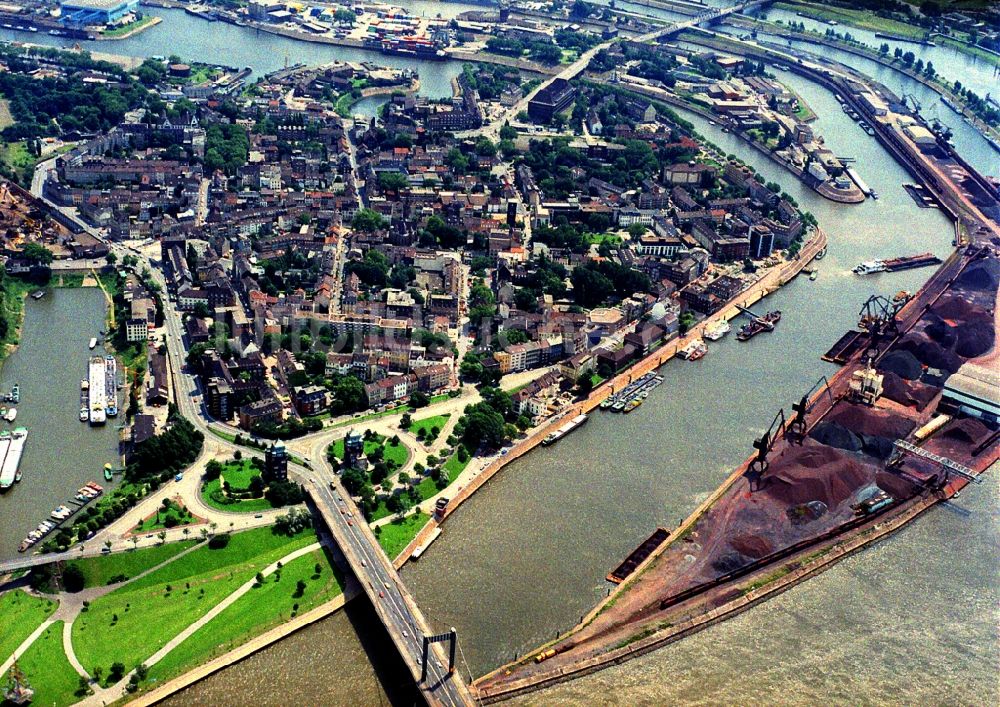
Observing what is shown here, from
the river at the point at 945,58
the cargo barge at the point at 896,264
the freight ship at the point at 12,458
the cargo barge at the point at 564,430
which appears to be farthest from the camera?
the river at the point at 945,58

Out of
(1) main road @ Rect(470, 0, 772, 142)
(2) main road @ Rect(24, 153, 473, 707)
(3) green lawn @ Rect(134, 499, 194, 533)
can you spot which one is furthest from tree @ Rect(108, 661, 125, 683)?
(1) main road @ Rect(470, 0, 772, 142)

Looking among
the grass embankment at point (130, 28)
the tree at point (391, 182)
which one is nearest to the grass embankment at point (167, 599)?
the tree at point (391, 182)

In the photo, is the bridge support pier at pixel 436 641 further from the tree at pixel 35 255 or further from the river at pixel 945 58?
the river at pixel 945 58

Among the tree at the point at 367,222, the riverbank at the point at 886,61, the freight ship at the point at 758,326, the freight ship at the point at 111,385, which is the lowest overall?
the freight ship at the point at 111,385

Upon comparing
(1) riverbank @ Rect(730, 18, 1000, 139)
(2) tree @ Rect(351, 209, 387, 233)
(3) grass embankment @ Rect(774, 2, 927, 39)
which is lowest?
(2) tree @ Rect(351, 209, 387, 233)

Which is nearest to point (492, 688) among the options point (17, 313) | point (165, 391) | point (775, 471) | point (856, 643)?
point (856, 643)

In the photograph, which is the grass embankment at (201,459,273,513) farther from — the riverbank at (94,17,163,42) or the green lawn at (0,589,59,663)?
the riverbank at (94,17,163,42)

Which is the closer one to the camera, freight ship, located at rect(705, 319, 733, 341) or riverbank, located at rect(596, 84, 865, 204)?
freight ship, located at rect(705, 319, 733, 341)
